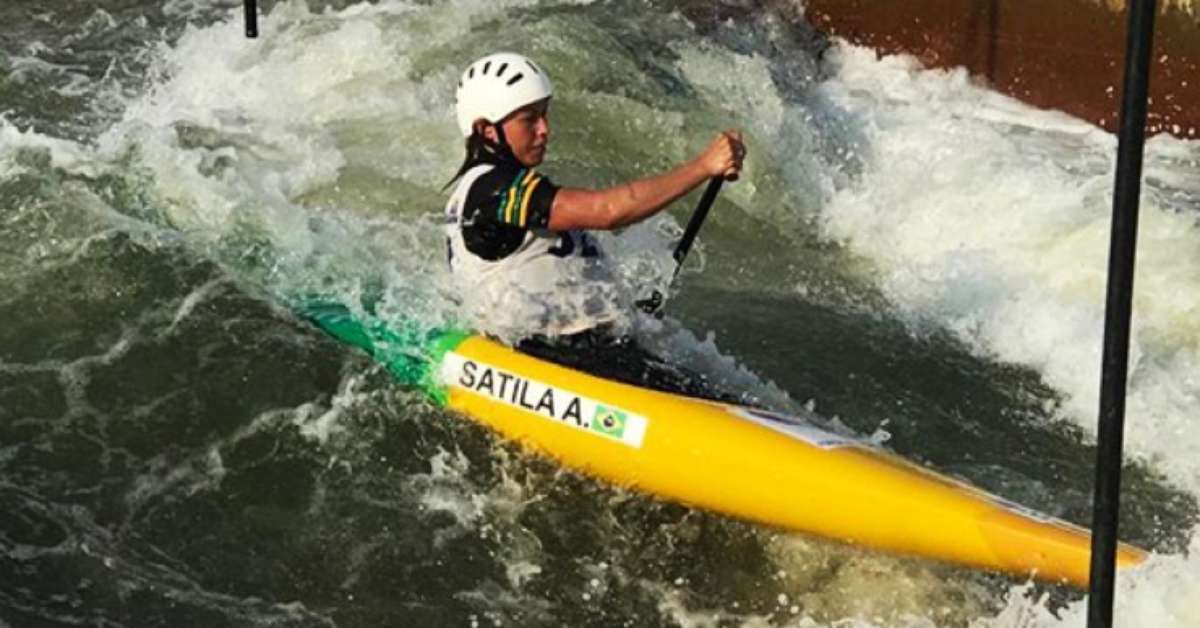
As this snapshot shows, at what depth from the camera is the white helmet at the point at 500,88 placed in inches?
192

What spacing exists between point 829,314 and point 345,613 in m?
2.86

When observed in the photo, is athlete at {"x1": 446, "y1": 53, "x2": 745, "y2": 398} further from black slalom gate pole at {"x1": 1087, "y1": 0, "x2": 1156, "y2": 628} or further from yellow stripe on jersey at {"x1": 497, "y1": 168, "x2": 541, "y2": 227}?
black slalom gate pole at {"x1": 1087, "y1": 0, "x2": 1156, "y2": 628}

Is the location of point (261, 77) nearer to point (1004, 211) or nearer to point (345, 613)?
point (1004, 211)

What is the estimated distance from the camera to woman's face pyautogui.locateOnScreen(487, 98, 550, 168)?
16.1 feet

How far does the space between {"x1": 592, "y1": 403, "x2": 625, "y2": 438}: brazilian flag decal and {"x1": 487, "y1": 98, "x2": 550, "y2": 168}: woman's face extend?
0.75 m

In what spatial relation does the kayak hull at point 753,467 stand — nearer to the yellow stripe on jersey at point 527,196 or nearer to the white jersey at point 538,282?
the white jersey at point 538,282

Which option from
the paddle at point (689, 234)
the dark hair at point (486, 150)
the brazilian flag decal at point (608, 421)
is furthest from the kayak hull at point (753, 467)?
the dark hair at point (486, 150)

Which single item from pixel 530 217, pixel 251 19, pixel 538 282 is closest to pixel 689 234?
pixel 538 282

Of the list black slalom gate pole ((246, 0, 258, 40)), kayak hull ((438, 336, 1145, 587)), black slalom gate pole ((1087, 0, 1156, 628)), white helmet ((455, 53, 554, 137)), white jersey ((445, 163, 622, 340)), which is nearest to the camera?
black slalom gate pole ((1087, 0, 1156, 628))

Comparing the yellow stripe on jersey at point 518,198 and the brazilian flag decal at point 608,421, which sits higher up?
the yellow stripe on jersey at point 518,198

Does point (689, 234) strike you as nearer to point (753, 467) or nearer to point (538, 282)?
point (538, 282)

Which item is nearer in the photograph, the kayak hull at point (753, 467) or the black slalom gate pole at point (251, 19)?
the kayak hull at point (753, 467)

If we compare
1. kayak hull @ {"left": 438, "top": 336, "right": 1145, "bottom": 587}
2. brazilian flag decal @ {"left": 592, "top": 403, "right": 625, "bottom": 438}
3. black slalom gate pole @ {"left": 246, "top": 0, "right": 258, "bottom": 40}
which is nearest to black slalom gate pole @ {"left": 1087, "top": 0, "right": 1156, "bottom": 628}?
kayak hull @ {"left": 438, "top": 336, "right": 1145, "bottom": 587}

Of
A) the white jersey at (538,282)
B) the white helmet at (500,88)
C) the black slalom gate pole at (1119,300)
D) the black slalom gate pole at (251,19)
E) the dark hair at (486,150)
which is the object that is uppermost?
the black slalom gate pole at (251,19)
